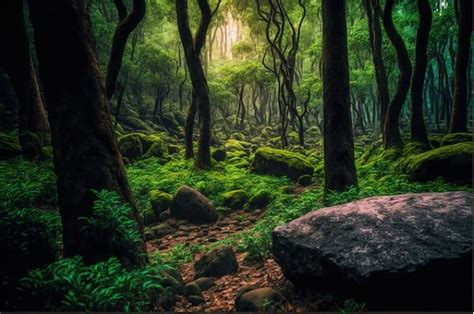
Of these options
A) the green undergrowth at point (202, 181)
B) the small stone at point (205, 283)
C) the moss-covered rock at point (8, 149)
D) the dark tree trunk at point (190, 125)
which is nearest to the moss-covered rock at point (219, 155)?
the dark tree trunk at point (190, 125)

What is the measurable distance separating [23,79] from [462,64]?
1747 cm

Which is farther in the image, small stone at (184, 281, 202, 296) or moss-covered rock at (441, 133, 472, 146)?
moss-covered rock at (441, 133, 472, 146)

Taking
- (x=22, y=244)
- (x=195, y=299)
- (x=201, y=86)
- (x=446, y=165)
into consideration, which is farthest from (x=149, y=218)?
(x=446, y=165)

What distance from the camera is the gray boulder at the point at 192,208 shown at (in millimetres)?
8242

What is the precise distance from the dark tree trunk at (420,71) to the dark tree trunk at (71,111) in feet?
36.8

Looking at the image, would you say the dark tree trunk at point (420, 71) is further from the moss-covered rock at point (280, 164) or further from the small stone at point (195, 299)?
the small stone at point (195, 299)

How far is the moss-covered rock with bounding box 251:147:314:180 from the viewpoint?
→ 12.7m

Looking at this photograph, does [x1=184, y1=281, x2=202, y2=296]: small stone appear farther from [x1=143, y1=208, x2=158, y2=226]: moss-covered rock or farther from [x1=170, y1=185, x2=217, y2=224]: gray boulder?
[x1=143, y1=208, x2=158, y2=226]: moss-covered rock

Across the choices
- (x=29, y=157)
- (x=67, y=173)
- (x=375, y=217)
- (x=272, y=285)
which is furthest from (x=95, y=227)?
(x=29, y=157)

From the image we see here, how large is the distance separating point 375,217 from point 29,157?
481 inches

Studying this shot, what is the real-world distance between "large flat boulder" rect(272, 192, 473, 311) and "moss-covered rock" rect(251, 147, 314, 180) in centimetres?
834

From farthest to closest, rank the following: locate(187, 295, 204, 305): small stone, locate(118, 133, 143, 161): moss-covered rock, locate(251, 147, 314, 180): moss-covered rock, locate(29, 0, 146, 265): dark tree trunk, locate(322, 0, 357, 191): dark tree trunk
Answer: locate(118, 133, 143, 161): moss-covered rock
locate(251, 147, 314, 180): moss-covered rock
locate(322, 0, 357, 191): dark tree trunk
locate(187, 295, 204, 305): small stone
locate(29, 0, 146, 265): dark tree trunk

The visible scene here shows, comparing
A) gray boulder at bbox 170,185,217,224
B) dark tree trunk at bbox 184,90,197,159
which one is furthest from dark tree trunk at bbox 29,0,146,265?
dark tree trunk at bbox 184,90,197,159

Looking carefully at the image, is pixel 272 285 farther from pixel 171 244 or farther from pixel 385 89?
pixel 385 89
